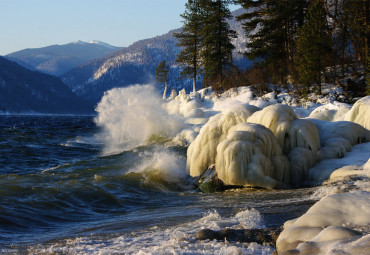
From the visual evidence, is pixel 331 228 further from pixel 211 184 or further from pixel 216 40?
pixel 216 40

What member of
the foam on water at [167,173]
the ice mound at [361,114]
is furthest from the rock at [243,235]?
the ice mound at [361,114]

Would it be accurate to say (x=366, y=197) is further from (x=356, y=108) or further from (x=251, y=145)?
(x=356, y=108)

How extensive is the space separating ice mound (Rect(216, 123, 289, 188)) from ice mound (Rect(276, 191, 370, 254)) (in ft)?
16.4

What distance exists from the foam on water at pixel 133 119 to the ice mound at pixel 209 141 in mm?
11319

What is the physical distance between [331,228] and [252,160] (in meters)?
6.48

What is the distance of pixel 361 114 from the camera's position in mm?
14547

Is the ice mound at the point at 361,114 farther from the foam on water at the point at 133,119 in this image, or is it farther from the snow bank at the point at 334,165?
the foam on water at the point at 133,119

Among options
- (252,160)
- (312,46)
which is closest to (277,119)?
(252,160)

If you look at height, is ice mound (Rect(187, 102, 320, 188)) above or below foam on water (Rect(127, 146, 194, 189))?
above

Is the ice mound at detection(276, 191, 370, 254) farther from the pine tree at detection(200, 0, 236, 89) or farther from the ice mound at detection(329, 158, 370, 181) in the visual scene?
the pine tree at detection(200, 0, 236, 89)

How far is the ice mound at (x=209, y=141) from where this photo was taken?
13.2 metres

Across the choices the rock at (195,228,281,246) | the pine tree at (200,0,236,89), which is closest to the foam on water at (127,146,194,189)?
the rock at (195,228,281,246)

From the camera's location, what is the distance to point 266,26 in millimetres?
36312

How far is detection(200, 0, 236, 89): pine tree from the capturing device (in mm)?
41281
